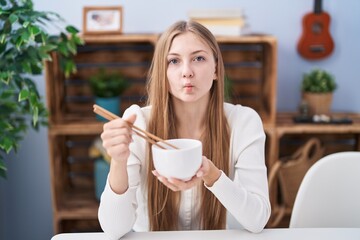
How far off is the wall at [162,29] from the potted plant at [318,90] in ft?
0.44

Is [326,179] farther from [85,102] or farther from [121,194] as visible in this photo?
[85,102]

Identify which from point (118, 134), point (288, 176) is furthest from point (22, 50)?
point (288, 176)

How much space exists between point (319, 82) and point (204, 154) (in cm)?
113

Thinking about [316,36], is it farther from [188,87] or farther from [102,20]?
[188,87]

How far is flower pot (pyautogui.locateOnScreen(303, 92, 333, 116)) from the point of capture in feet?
7.62

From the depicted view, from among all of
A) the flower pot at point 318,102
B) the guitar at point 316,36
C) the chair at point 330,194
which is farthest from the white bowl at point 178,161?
the guitar at point 316,36

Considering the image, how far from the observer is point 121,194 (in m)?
1.21

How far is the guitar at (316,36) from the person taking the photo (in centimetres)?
238

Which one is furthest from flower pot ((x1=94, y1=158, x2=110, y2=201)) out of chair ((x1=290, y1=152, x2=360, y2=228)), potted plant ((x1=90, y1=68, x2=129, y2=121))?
chair ((x1=290, y1=152, x2=360, y2=228))

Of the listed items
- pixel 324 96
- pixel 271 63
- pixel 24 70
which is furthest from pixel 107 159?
pixel 324 96

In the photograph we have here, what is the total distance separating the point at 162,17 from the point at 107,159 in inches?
28.5

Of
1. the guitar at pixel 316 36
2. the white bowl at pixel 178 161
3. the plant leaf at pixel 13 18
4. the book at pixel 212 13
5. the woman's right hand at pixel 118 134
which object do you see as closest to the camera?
the white bowl at pixel 178 161

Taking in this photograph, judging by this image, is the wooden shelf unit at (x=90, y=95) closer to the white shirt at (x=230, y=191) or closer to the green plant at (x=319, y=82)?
the green plant at (x=319, y=82)

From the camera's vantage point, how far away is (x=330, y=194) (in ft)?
4.73
